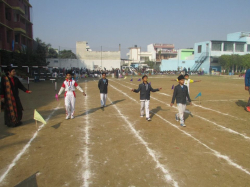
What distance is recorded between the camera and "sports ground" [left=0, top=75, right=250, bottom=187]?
381cm

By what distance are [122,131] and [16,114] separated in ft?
11.3

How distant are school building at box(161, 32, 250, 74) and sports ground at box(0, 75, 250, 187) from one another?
5463 centimetres

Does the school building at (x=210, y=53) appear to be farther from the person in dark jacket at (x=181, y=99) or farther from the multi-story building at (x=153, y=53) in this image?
the person in dark jacket at (x=181, y=99)

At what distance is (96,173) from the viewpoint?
4.00 meters

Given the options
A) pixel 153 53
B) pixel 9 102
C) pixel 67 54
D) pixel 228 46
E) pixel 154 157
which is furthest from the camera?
pixel 153 53

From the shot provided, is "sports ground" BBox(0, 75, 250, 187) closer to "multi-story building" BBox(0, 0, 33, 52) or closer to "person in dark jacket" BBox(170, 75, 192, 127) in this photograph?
"person in dark jacket" BBox(170, 75, 192, 127)

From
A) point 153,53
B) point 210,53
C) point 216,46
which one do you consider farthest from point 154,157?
point 153,53

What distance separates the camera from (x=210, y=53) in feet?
194

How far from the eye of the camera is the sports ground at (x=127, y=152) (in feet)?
12.5

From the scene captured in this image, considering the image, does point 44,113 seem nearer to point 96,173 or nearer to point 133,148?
point 133,148

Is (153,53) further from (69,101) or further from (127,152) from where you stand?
(127,152)

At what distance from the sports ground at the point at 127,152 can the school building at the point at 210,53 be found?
54.6 meters

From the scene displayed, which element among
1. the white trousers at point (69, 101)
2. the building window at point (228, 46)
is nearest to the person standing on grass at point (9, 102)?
the white trousers at point (69, 101)

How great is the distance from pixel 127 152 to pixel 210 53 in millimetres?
59977
